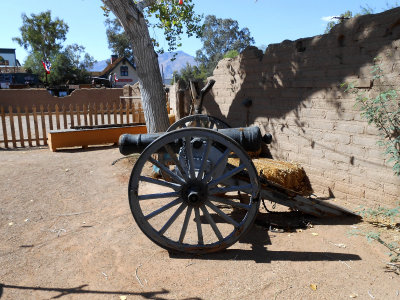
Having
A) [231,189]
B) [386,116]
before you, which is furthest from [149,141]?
[386,116]

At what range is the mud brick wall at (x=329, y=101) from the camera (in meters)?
4.27

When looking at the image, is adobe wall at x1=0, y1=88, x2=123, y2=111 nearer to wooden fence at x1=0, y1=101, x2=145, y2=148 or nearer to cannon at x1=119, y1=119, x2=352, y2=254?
wooden fence at x1=0, y1=101, x2=145, y2=148

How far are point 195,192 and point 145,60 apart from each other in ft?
14.0

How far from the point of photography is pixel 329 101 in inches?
196

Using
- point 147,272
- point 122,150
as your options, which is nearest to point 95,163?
point 122,150

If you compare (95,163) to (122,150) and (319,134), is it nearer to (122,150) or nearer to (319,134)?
(122,150)

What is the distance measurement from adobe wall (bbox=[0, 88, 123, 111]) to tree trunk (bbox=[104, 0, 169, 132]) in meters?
18.0

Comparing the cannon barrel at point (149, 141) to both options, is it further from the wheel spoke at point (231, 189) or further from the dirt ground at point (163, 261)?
the dirt ground at point (163, 261)

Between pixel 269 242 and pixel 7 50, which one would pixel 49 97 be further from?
pixel 7 50

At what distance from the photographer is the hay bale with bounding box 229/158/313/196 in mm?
5238

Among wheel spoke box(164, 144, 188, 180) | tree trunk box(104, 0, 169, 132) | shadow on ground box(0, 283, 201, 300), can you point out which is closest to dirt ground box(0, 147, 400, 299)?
shadow on ground box(0, 283, 201, 300)

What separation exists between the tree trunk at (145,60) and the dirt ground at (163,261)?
2.46 meters

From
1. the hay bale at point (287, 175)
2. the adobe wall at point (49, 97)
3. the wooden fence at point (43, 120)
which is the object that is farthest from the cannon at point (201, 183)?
the adobe wall at point (49, 97)

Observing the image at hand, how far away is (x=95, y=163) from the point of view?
747 centimetres
